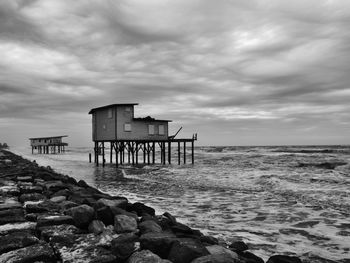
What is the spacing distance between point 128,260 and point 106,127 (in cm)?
2988

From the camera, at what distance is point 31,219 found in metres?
6.23

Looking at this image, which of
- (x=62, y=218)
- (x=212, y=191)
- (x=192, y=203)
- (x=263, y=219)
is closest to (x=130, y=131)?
(x=212, y=191)

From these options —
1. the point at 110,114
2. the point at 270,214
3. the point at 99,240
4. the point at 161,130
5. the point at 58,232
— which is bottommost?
the point at 270,214

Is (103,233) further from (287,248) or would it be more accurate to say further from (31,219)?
(287,248)

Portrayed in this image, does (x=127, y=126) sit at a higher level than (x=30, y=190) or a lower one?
higher

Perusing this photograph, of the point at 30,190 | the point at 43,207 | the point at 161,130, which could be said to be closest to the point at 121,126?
the point at 161,130

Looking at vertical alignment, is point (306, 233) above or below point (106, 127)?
below

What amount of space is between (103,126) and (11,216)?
28.2 m

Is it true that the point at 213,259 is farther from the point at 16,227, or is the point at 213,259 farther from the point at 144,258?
the point at 16,227

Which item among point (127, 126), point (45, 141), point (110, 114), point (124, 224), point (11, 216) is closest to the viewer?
point (124, 224)

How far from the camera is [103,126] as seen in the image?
33.8 meters

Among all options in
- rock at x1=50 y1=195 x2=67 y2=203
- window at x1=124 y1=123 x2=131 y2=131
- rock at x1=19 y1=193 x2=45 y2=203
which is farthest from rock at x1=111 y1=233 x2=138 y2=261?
window at x1=124 y1=123 x2=131 y2=131

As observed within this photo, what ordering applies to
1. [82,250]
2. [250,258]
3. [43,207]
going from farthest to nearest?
1. [43,207]
2. [250,258]
3. [82,250]

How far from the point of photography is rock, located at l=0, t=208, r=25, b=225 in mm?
5795
